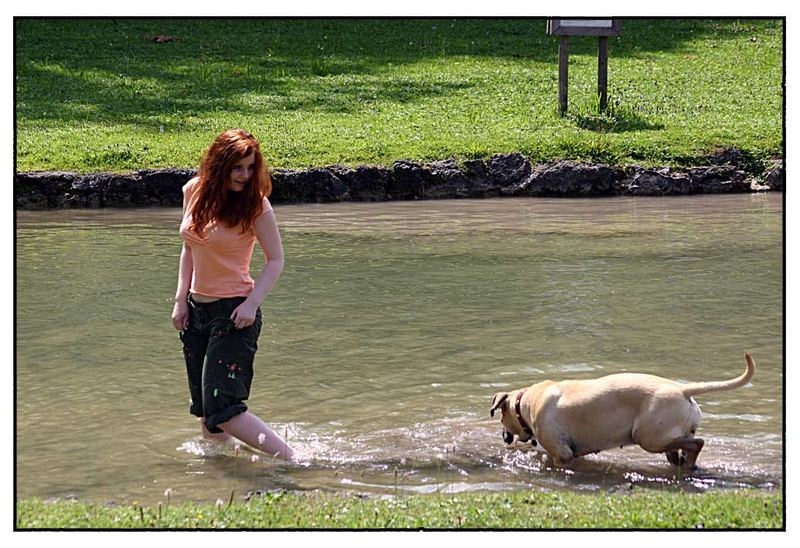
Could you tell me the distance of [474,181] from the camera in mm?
18844

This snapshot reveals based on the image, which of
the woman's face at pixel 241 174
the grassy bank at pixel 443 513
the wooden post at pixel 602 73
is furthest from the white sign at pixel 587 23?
the grassy bank at pixel 443 513

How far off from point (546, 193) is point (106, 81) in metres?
11.9

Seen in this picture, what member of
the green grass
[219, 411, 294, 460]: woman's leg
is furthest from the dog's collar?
the green grass

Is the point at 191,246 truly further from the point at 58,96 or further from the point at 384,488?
the point at 58,96

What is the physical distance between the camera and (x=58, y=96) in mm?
24531

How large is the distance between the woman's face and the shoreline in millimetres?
11992

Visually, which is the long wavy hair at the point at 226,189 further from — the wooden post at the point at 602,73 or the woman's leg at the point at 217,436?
the wooden post at the point at 602,73

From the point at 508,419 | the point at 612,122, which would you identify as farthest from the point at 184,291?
the point at 612,122

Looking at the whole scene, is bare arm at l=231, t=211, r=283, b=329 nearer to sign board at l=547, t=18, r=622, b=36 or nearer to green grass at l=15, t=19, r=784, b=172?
green grass at l=15, t=19, r=784, b=172

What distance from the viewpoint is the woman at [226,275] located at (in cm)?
606

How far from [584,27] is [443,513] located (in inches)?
716

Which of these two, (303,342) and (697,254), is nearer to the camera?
(303,342)

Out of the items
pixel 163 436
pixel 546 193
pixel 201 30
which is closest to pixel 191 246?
pixel 163 436

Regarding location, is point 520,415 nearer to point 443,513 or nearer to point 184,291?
point 443,513
